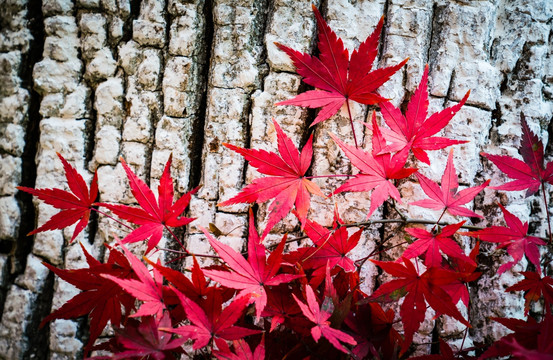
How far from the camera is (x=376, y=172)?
30.7 inches

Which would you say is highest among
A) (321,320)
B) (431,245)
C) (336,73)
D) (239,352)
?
(336,73)

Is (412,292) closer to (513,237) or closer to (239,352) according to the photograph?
(513,237)

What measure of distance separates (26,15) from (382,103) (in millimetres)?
1124

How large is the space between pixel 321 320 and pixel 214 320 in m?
0.23

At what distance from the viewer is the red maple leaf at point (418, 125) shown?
0.80 meters

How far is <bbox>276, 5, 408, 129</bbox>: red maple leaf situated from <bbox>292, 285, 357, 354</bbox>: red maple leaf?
40cm

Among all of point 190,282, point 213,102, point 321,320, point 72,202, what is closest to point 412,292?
point 321,320

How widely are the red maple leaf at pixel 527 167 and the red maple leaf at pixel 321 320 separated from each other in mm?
534

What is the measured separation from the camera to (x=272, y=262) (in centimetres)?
75

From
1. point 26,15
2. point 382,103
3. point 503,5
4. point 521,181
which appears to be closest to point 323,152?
point 382,103

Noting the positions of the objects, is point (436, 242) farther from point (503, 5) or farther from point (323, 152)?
point (503, 5)

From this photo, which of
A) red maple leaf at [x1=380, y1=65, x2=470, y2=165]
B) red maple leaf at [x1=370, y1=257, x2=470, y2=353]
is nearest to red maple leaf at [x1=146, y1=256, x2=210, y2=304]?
red maple leaf at [x1=370, y1=257, x2=470, y2=353]

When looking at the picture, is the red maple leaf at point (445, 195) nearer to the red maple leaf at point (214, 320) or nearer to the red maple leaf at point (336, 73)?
the red maple leaf at point (336, 73)

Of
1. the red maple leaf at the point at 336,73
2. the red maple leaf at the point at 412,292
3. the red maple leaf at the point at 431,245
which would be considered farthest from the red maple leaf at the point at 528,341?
the red maple leaf at the point at 336,73
